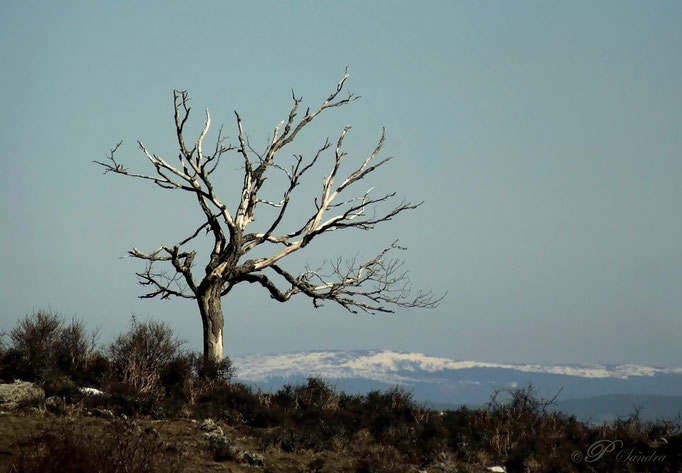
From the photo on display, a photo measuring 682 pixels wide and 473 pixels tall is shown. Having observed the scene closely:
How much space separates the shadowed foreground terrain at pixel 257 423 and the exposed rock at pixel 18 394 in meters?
0.02

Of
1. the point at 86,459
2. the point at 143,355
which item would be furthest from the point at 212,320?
the point at 86,459

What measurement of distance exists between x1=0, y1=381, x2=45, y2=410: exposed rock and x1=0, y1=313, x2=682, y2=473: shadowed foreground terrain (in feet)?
0.08

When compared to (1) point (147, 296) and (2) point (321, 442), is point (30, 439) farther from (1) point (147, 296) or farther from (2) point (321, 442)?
(1) point (147, 296)

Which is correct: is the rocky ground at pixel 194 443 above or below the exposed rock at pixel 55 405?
below

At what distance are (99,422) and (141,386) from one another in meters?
3.64

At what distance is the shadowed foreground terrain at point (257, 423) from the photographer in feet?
55.4

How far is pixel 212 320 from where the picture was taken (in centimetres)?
2669

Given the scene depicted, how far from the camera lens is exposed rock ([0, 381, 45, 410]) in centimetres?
1741

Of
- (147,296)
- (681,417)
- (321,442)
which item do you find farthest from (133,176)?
(681,417)

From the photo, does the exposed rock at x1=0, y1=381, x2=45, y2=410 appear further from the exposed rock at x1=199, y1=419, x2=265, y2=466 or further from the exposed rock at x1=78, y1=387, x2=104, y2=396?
the exposed rock at x1=199, y1=419, x2=265, y2=466

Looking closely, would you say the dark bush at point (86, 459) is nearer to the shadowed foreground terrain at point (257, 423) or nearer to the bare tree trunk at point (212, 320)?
the shadowed foreground terrain at point (257, 423)

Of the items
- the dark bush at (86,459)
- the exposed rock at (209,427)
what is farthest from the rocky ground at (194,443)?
the dark bush at (86,459)

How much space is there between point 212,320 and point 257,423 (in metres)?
7.07

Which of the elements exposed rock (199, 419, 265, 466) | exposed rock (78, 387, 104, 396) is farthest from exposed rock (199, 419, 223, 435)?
exposed rock (78, 387, 104, 396)
